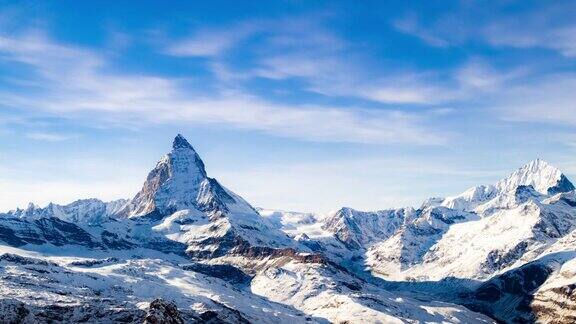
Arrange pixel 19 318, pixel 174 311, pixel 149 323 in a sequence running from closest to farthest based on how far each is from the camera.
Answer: pixel 149 323, pixel 174 311, pixel 19 318

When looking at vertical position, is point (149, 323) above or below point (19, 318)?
above

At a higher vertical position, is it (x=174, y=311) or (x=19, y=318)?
(x=174, y=311)

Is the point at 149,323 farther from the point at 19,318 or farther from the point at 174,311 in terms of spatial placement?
the point at 19,318

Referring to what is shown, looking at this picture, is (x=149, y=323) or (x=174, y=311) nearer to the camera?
(x=149, y=323)

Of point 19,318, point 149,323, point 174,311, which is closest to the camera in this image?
point 149,323

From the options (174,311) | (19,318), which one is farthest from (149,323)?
(19,318)

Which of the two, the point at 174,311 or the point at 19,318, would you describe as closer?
the point at 174,311

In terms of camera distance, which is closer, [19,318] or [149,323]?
[149,323]
